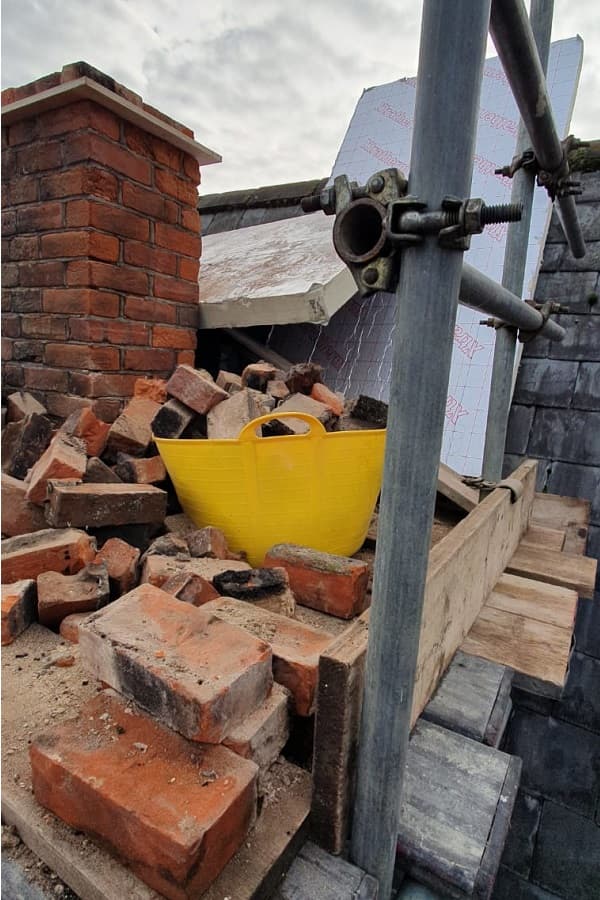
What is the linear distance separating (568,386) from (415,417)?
2455mm

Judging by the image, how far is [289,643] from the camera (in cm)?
101

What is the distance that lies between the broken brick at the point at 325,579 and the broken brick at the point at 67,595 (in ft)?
1.32

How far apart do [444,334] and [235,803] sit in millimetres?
663

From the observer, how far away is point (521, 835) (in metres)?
2.52

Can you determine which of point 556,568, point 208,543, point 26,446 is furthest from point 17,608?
point 556,568

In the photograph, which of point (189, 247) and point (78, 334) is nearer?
point (78, 334)

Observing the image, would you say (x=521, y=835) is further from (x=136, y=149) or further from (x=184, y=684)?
(x=136, y=149)

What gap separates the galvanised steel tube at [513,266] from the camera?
1.51 meters

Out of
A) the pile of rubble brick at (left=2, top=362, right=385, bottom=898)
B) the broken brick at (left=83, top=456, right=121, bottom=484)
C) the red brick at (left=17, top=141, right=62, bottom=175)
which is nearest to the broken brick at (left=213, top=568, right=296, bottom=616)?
the pile of rubble brick at (left=2, top=362, right=385, bottom=898)

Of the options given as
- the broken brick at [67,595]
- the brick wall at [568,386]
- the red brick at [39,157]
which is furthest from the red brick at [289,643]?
the brick wall at [568,386]

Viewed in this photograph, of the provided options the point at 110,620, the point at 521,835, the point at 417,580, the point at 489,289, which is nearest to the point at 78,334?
the point at 110,620

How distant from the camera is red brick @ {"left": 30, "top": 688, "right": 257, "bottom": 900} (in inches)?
26.0

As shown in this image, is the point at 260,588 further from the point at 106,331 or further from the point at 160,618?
the point at 106,331

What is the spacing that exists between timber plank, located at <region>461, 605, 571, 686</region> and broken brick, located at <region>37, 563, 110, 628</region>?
→ 844 mm
